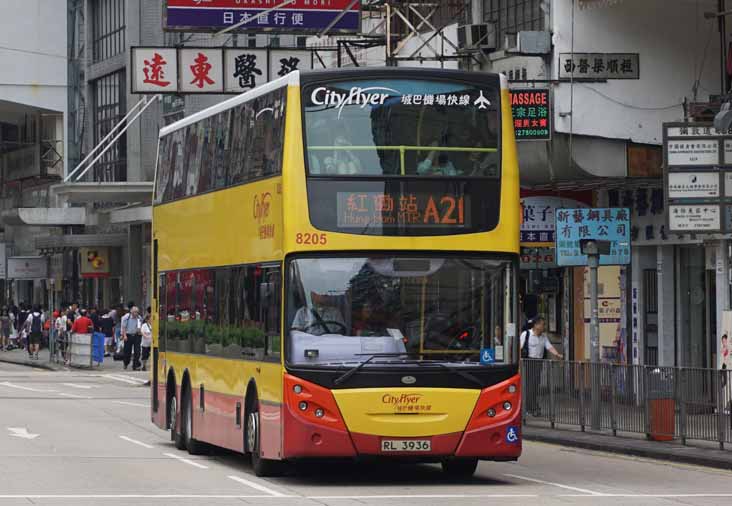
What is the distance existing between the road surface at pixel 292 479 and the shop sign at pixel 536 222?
6.14 meters

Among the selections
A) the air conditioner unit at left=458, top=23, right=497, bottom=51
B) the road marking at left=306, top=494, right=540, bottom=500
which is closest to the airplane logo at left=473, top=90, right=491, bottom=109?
the road marking at left=306, top=494, right=540, bottom=500

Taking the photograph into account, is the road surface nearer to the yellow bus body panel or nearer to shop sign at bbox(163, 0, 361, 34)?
the yellow bus body panel

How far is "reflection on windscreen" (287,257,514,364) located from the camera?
1709cm

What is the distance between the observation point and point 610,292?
33750mm

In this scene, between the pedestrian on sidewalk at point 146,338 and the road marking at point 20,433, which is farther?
the pedestrian on sidewalk at point 146,338

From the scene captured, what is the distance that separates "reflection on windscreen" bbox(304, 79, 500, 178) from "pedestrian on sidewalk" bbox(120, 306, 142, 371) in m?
32.4

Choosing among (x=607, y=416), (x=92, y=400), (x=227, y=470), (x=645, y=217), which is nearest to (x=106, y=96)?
(x=92, y=400)

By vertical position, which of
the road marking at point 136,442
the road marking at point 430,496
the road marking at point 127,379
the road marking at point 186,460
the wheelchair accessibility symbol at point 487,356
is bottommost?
the road marking at point 127,379

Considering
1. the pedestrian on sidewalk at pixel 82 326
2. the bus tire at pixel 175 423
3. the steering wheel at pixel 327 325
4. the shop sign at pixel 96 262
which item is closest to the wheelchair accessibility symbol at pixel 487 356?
the steering wheel at pixel 327 325

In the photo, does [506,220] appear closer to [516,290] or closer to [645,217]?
[516,290]

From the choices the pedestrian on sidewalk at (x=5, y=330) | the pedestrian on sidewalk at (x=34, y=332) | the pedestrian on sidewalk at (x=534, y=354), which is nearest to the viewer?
the pedestrian on sidewalk at (x=534, y=354)

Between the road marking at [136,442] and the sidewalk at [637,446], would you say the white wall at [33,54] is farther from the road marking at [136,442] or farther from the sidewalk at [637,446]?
the road marking at [136,442]

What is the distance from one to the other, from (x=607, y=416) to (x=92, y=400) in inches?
540

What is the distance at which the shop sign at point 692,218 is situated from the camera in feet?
81.5
